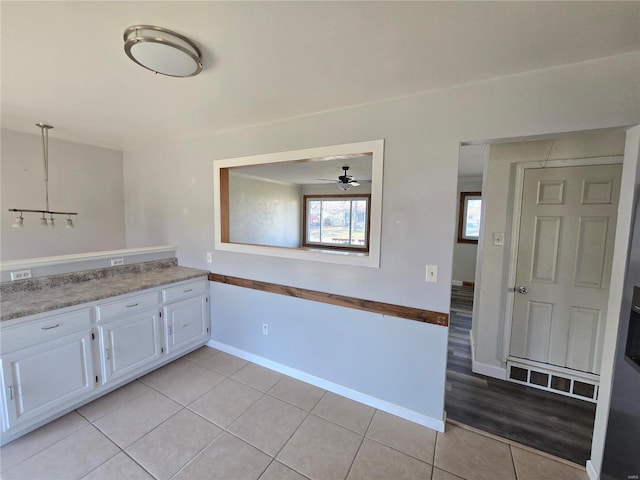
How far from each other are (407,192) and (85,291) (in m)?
2.64

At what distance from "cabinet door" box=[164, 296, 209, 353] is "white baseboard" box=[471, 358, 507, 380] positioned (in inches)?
112

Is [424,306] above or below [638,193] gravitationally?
below

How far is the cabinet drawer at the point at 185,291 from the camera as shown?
262cm

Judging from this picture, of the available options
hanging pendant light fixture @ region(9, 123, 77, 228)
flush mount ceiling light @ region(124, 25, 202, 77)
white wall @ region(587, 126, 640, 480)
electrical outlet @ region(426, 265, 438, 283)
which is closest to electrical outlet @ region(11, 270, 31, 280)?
hanging pendant light fixture @ region(9, 123, 77, 228)

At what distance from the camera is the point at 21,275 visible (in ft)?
6.96

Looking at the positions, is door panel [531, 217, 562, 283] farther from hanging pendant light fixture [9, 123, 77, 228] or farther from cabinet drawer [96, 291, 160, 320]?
hanging pendant light fixture [9, 123, 77, 228]

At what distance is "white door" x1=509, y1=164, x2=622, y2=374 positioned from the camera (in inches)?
86.9

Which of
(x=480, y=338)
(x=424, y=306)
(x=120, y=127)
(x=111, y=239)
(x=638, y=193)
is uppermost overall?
(x=120, y=127)

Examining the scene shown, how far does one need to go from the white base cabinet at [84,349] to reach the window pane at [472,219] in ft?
18.3

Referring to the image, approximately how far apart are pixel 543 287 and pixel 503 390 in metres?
0.99

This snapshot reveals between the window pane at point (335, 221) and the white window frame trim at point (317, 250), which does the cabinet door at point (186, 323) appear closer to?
the white window frame trim at point (317, 250)

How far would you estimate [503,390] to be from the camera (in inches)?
95.7

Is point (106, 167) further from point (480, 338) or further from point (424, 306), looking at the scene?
point (480, 338)

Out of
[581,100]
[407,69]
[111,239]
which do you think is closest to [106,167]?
[111,239]
